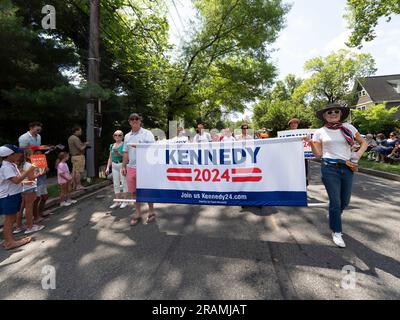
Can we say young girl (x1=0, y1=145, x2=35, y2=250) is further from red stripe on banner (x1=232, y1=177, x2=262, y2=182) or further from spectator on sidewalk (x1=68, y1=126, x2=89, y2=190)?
red stripe on banner (x1=232, y1=177, x2=262, y2=182)

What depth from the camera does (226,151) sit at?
140 inches

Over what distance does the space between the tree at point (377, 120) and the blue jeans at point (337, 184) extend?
61.9 ft

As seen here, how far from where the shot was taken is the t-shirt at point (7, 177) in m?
3.28

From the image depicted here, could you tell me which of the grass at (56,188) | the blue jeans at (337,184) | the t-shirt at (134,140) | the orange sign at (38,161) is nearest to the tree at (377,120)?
the blue jeans at (337,184)

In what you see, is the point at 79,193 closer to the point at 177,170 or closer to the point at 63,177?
the point at 63,177

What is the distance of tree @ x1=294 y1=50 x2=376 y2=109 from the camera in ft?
110

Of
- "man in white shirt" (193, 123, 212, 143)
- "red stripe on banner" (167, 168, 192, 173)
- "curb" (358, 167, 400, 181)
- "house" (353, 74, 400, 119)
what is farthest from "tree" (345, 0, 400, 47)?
"house" (353, 74, 400, 119)

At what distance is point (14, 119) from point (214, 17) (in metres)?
12.8

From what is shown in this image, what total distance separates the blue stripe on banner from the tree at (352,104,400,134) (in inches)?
761

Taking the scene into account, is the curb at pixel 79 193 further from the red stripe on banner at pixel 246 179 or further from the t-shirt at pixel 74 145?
the red stripe on banner at pixel 246 179

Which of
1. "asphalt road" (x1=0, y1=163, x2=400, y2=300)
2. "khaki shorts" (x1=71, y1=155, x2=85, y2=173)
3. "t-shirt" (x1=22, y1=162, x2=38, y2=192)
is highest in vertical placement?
"khaki shorts" (x1=71, y1=155, x2=85, y2=173)

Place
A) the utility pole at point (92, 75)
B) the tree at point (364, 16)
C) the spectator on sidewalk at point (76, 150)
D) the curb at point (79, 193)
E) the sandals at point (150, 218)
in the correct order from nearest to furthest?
the sandals at point (150, 218) → the curb at point (79, 193) → the spectator on sidewalk at point (76, 150) → the utility pole at point (92, 75) → the tree at point (364, 16)

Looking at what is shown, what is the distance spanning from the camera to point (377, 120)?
58.1 ft
